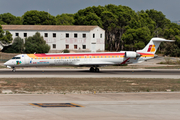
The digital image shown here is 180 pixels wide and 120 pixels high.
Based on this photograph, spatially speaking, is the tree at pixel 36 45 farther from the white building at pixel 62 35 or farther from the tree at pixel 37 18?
the tree at pixel 37 18

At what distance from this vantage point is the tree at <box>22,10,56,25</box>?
112m

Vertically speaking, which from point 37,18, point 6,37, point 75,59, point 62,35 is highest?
point 37,18

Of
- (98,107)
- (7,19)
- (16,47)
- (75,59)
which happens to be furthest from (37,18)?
(98,107)

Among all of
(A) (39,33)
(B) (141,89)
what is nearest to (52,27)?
(A) (39,33)

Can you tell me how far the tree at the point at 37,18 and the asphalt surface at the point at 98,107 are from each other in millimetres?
94393

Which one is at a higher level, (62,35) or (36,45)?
(62,35)

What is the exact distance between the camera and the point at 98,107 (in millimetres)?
17172

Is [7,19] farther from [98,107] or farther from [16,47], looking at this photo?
[98,107]

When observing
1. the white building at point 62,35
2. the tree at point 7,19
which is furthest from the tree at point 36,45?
A: the tree at point 7,19

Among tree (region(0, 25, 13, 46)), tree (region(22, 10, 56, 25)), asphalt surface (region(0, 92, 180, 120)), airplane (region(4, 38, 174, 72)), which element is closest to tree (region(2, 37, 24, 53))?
tree (region(0, 25, 13, 46))

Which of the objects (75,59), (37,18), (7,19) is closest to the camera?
(75,59)

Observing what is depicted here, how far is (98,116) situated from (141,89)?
11159 millimetres

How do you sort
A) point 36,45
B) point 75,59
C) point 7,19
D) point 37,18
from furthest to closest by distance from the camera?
point 7,19 < point 37,18 < point 36,45 < point 75,59

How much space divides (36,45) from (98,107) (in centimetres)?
6176
